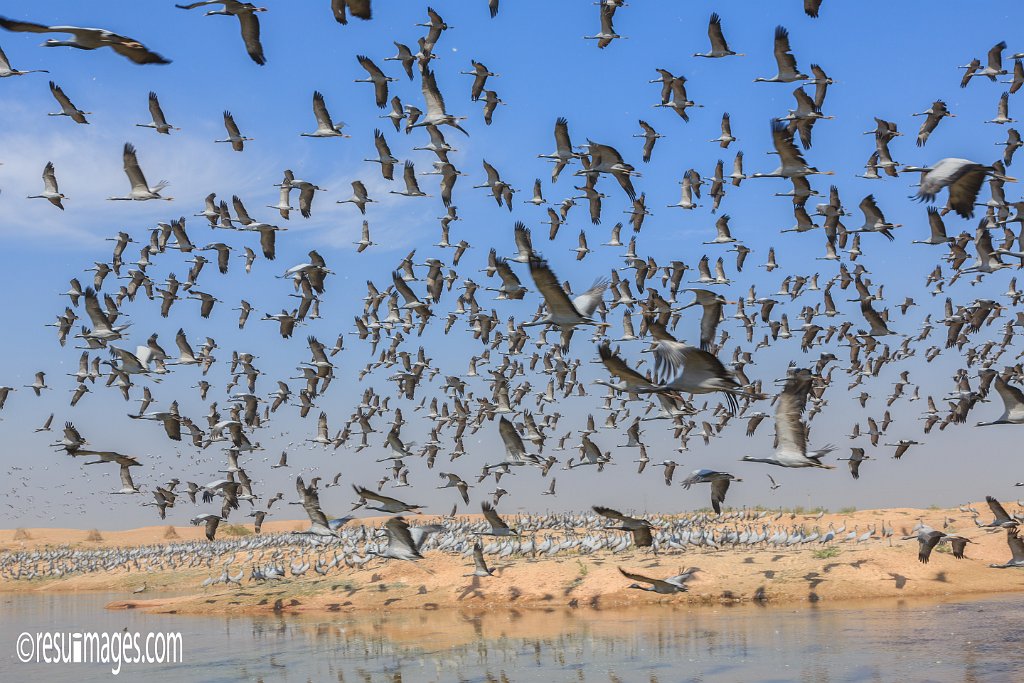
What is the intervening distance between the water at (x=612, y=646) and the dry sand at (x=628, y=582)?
1357 millimetres

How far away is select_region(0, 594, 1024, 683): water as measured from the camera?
74.9ft

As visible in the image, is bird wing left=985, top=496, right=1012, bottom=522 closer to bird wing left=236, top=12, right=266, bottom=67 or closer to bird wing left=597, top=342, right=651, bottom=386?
bird wing left=597, top=342, right=651, bottom=386

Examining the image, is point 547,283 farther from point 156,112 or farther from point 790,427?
point 156,112

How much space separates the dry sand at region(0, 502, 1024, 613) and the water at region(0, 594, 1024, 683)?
4.45 feet

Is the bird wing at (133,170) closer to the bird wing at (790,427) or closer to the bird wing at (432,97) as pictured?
the bird wing at (432,97)

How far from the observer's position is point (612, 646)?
27.1m

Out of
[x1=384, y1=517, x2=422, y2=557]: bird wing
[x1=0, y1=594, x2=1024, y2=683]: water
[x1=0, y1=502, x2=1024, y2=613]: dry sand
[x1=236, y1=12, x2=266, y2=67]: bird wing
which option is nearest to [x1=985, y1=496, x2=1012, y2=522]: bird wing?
[x1=0, y1=594, x2=1024, y2=683]: water

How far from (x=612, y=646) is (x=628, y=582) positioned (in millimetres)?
8620

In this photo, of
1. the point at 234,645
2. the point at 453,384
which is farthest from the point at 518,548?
the point at 234,645

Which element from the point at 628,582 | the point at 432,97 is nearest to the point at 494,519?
the point at 628,582

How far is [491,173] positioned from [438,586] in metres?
15.8

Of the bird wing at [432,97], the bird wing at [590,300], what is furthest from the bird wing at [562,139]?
the bird wing at [590,300]

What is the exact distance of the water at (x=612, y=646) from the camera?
22.8 m

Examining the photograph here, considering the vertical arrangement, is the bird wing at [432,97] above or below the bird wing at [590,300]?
above
